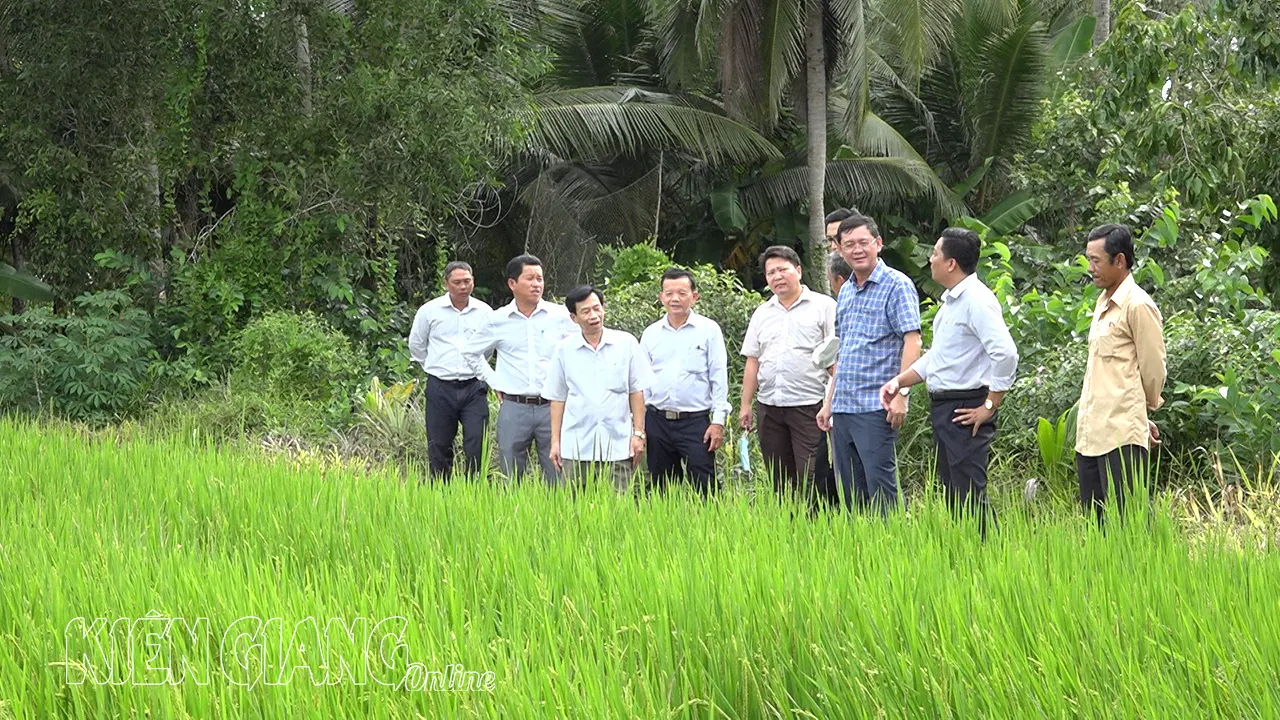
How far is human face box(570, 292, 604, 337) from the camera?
707 centimetres

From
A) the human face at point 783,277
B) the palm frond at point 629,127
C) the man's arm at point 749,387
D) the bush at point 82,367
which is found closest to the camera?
the human face at point 783,277

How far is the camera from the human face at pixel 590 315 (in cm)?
707

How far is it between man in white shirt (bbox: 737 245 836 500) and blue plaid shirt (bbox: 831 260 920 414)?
1.84 ft

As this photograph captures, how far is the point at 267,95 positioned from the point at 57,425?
4.20 metres

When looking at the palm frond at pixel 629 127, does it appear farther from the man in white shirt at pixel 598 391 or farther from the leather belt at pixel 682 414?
the man in white shirt at pixel 598 391

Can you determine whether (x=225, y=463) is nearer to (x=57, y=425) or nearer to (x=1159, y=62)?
(x=57, y=425)

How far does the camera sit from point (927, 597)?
3.46 meters

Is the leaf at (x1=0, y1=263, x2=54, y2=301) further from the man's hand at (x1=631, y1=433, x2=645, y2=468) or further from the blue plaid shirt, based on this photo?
the blue plaid shirt

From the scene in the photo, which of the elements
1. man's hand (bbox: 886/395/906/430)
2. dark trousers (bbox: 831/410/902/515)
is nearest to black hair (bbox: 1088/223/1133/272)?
man's hand (bbox: 886/395/906/430)

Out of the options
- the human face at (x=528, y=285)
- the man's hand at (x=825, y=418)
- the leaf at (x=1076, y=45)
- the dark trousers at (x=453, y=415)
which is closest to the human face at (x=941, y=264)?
the man's hand at (x=825, y=418)

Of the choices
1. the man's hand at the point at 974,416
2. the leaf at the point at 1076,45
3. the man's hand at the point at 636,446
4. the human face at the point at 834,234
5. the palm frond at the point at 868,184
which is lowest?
the man's hand at the point at 636,446

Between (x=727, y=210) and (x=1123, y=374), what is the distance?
1432 centimetres

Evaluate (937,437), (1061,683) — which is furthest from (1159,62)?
Answer: (1061,683)

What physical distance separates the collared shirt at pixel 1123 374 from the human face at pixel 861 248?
1114 mm
